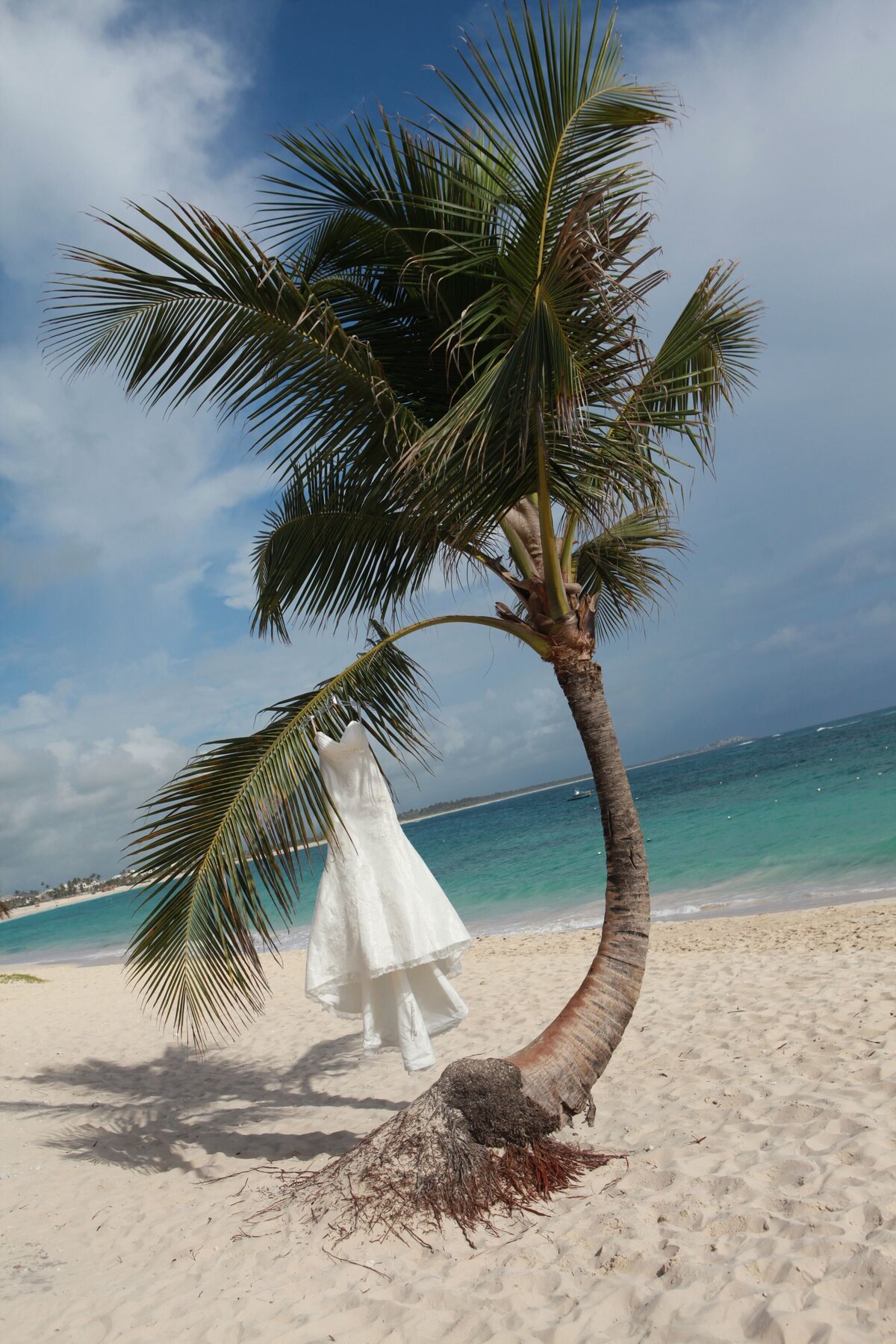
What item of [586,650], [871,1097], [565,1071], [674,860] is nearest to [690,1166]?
[565,1071]

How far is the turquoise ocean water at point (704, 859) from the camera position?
14.2 metres

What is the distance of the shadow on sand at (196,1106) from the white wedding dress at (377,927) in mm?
1133

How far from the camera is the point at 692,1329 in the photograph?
2.42 meters

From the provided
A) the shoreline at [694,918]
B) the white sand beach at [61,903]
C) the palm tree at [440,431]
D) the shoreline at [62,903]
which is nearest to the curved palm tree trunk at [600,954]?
the palm tree at [440,431]

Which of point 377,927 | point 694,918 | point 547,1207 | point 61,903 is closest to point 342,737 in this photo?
point 377,927

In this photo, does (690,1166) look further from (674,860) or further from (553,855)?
(553,855)

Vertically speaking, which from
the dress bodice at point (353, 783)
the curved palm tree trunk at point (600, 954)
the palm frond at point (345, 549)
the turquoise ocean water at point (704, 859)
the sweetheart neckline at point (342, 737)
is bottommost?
the turquoise ocean water at point (704, 859)

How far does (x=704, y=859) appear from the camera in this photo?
19.2 metres

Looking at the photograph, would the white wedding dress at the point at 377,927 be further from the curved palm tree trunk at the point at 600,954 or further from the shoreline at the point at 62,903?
the shoreline at the point at 62,903

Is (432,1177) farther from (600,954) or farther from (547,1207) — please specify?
(600,954)

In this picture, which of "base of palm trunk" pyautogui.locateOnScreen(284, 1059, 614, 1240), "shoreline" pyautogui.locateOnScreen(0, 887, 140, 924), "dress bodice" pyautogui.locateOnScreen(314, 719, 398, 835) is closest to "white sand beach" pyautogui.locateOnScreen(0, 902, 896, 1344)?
"base of palm trunk" pyautogui.locateOnScreen(284, 1059, 614, 1240)

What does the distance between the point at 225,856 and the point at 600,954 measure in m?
1.94

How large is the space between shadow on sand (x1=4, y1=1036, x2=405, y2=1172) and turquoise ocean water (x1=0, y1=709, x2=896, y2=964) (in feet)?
9.35

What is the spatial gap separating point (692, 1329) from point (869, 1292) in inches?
19.9
